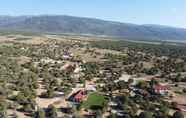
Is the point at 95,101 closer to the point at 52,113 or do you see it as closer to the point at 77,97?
the point at 77,97

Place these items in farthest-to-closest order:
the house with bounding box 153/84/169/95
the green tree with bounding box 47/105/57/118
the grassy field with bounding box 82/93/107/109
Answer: the house with bounding box 153/84/169/95
the grassy field with bounding box 82/93/107/109
the green tree with bounding box 47/105/57/118

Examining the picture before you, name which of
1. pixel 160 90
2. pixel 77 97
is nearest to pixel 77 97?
pixel 77 97

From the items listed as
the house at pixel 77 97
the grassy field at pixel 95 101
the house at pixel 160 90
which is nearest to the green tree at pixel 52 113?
the grassy field at pixel 95 101

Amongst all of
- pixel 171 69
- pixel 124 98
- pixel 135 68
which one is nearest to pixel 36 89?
pixel 124 98

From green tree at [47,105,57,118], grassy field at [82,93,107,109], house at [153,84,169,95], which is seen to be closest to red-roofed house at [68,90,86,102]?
grassy field at [82,93,107,109]

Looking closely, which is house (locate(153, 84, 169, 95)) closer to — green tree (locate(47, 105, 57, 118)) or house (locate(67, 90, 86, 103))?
house (locate(67, 90, 86, 103))

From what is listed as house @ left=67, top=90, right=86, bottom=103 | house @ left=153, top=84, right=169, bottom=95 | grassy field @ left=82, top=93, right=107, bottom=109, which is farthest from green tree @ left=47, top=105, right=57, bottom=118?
house @ left=153, top=84, right=169, bottom=95

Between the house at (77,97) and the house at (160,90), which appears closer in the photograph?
the house at (77,97)

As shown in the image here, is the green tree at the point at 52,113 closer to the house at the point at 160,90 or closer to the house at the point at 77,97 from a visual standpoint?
the house at the point at 77,97

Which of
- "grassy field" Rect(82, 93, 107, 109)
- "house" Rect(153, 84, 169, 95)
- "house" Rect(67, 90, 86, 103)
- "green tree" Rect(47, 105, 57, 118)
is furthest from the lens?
"house" Rect(153, 84, 169, 95)

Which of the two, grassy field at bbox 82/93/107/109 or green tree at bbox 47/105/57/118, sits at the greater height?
green tree at bbox 47/105/57/118

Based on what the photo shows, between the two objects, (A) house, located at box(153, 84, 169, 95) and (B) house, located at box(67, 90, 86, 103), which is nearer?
(B) house, located at box(67, 90, 86, 103)

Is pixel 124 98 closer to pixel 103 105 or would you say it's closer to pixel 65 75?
pixel 103 105
